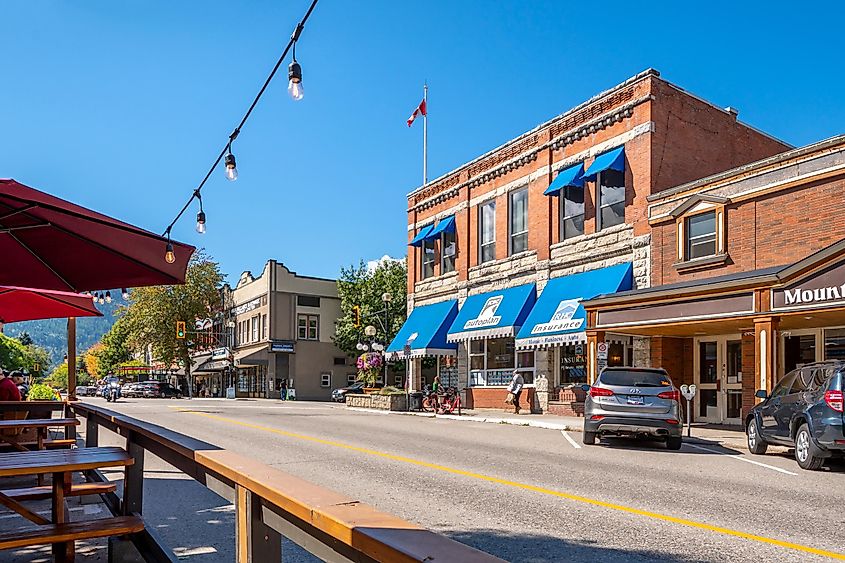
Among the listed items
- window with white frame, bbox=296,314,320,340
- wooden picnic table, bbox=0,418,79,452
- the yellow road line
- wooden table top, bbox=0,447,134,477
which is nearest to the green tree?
window with white frame, bbox=296,314,320,340

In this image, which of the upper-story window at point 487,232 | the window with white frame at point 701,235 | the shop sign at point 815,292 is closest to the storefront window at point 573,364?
the window with white frame at point 701,235

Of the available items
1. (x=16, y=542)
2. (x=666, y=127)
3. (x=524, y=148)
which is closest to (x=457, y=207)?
(x=524, y=148)

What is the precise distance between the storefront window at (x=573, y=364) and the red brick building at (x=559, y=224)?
52 mm

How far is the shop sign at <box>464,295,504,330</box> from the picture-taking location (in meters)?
28.5

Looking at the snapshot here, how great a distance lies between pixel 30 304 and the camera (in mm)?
11109

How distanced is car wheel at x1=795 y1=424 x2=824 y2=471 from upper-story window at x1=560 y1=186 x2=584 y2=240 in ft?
47.4

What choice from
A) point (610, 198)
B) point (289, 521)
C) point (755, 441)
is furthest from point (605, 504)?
point (610, 198)

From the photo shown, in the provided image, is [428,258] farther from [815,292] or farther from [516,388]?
[815,292]

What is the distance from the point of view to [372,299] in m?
52.1

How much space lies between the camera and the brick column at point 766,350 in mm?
16156

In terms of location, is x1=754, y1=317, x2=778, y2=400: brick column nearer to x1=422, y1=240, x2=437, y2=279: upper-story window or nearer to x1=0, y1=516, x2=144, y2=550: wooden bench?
x1=0, y1=516, x2=144, y2=550: wooden bench

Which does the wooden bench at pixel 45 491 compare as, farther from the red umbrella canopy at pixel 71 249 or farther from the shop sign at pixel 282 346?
the shop sign at pixel 282 346

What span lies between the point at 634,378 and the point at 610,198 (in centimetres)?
1125

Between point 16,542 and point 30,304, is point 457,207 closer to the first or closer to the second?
point 30,304
